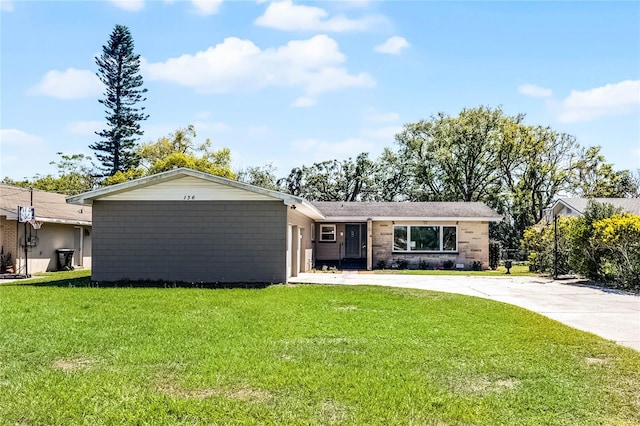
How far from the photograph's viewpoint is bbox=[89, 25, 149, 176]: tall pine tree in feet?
116

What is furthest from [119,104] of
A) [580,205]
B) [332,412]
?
[332,412]

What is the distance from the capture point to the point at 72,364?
18.4 feet

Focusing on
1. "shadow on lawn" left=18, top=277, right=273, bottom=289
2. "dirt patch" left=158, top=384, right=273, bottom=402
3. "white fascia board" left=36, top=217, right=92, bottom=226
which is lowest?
"dirt patch" left=158, top=384, right=273, bottom=402

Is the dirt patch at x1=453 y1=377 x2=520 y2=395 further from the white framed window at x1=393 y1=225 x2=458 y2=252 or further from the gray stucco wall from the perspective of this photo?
the white framed window at x1=393 y1=225 x2=458 y2=252

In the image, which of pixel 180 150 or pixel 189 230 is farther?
pixel 180 150

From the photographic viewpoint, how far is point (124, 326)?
25.3 ft

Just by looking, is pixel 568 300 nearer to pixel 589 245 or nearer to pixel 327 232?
pixel 589 245

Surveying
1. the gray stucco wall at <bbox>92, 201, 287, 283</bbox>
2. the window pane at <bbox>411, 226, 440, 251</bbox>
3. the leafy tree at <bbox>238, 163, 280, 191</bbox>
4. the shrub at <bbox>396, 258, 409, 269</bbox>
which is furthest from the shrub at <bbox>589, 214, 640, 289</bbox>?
the leafy tree at <bbox>238, 163, 280, 191</bbox>

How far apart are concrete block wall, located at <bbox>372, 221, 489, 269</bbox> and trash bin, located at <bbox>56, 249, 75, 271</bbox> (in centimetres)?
1266

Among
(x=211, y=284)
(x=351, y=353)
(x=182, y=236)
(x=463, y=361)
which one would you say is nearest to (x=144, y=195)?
(x=182, y=236)

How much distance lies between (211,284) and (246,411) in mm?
10525

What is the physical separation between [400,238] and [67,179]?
98.1 ft

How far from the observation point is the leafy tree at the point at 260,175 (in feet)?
138

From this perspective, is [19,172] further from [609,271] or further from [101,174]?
[609,271]
